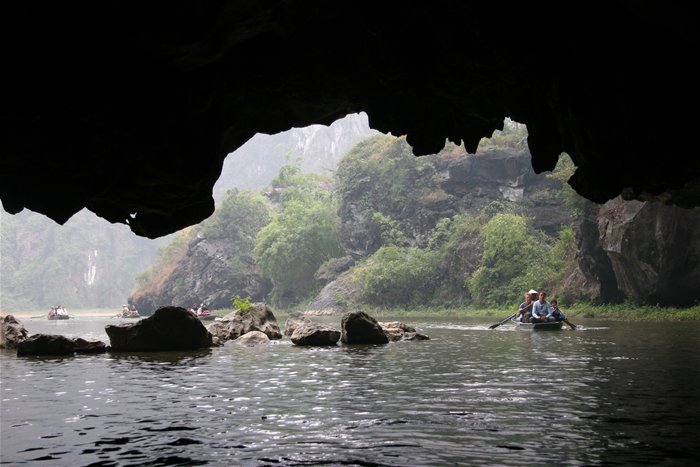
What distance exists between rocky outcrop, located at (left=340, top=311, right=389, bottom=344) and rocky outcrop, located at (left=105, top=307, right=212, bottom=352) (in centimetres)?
449

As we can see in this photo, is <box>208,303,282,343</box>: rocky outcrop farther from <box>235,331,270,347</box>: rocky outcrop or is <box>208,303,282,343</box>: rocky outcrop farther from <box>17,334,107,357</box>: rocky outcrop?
<box>17,334,107,357</box>: rocky outcrop

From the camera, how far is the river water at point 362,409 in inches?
278

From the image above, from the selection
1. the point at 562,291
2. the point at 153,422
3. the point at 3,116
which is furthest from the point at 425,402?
the point at 562,291

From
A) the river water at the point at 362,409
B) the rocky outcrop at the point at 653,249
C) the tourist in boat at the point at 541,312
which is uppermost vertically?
the rocky outcrop at the point at 653,249

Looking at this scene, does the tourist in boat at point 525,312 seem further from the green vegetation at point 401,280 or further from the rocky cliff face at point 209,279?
the rocky cliff face at point 209,279

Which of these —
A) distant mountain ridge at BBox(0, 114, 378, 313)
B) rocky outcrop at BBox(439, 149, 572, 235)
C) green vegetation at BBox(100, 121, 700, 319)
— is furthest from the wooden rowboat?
distant mountain ridge at BBox(0, 114, 378, 313)

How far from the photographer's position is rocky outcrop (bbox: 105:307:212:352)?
66.9 feet

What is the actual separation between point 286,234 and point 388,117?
205 ft

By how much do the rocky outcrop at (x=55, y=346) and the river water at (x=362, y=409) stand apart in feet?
5.26

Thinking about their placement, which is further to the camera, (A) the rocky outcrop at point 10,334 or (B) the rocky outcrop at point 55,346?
(A) the rocky outcrop at point 10,334

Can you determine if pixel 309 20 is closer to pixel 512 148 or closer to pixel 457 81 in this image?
pixel 457 81

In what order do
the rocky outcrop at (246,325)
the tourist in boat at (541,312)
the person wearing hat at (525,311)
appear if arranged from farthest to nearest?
the person wearing hat at (525,311) < the tourist in boat at (541,312) < the rocky outcrop at (246,325)

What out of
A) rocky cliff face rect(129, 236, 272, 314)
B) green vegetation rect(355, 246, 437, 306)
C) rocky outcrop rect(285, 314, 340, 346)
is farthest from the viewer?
rocky cliff face rect(129, 236, 272, 314)

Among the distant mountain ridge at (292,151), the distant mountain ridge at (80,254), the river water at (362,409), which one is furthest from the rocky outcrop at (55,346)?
the distant mountain ridge at (292,151)
